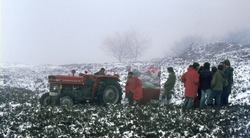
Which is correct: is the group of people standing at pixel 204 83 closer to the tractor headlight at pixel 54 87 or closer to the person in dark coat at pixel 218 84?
the person in dark coat at pixel 218 84

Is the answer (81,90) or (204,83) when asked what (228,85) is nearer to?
(204,83)

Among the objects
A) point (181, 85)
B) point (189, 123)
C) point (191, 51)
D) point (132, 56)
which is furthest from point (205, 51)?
point (189, 123)

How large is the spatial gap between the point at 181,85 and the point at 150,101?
656 centimetres

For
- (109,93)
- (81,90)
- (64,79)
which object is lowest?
(109,93)

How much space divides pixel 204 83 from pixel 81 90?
16.3 feet

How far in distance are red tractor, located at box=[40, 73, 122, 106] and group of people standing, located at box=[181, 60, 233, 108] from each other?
132 inches

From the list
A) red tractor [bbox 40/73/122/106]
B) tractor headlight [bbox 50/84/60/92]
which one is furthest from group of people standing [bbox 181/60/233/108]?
tractor headlight [bbox 50/84/60/92]

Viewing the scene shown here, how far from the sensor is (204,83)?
12.3m

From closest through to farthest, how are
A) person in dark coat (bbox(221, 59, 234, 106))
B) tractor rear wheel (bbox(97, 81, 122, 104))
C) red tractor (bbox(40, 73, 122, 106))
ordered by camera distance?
1. person in dark coat (bbox(221, 59, 234, 106))
2. red tractor (bbox(40, 73, 122, 106))
3. tractor rear wheel (bbox(97, 81, 122, 104))

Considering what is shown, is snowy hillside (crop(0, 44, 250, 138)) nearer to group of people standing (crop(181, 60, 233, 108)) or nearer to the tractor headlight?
group of people standing (crop(181, 60, 233, 108))

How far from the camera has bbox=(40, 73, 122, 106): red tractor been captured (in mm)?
13461

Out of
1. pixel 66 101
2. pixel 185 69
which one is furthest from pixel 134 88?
pixel 185 69

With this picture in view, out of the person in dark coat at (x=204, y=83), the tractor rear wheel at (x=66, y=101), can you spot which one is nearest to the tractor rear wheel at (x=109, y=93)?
the tractor rear wheel at (x=66, y=101)

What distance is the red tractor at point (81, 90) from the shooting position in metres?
13.5
